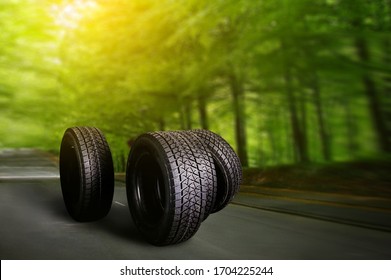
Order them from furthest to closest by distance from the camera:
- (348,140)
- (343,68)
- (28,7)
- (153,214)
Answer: (348,140), (343,68), (28,7), (153,214)

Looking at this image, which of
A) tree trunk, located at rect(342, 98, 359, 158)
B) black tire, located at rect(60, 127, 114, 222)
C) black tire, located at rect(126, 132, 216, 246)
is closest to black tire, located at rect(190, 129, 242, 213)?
black tire, located at rect(126, 132, 216, 246)

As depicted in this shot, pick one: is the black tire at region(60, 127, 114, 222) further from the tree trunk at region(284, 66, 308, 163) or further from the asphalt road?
the tree trunk at region(284, 66, 308, 163)

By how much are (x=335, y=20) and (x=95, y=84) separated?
8.15 m


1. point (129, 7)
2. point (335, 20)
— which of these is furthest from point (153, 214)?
point (129, 7)

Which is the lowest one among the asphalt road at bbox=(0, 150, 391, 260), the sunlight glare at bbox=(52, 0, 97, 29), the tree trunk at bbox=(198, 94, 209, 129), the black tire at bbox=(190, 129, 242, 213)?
the asphalt road at bbox=(0, 150, 391, 260)

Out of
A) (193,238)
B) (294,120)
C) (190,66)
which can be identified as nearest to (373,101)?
(294,120)

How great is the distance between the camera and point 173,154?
10.6ft

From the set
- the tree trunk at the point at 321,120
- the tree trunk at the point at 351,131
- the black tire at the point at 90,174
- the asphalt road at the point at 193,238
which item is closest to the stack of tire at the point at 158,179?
the black tire at the point at 90,174

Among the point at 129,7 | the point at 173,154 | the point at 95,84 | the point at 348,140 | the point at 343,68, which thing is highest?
the point at 129,7

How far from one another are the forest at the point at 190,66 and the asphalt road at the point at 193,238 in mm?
866

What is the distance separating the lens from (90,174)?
13.4ft

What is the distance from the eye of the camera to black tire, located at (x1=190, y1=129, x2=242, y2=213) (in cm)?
416

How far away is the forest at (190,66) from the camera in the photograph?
6449 millimetres
